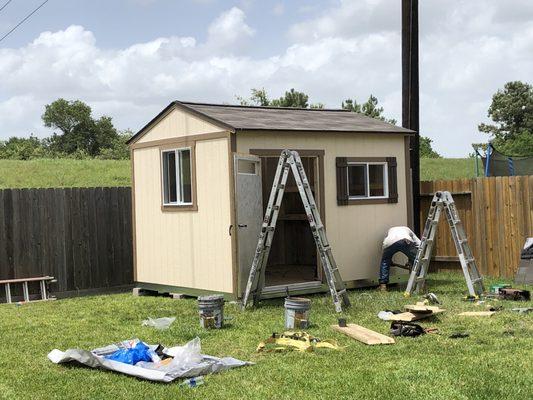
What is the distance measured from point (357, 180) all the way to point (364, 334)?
203 inches

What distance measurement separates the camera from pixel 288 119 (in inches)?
518

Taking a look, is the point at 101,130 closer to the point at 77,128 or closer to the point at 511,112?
the point at 77,128

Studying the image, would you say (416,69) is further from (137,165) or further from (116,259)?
(116,259)

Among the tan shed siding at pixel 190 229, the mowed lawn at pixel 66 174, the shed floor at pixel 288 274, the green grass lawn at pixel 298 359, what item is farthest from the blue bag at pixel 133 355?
the mowed lawn at pixel 66 174

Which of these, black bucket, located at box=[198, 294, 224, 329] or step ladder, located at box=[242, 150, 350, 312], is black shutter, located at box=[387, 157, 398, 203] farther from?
black bucket, located at box=[198, 294, 224, 329]

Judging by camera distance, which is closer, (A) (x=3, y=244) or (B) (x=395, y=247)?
(B) (x=395, y=247)

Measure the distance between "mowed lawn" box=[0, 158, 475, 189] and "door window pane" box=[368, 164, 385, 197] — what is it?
62.9 feet

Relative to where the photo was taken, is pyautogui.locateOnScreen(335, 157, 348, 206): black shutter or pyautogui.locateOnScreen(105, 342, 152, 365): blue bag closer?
pyautogui.locateOnScreen(105, 342, 152, 365): blue bag

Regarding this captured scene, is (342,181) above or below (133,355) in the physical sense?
above

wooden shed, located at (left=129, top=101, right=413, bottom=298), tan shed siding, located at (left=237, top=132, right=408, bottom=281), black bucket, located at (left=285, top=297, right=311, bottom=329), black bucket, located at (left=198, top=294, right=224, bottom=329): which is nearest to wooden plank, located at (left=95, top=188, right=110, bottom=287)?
wooden shed, located at (left=129, top=101, right=413, bottom=298)

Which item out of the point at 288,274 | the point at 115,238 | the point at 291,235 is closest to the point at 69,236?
the point at 115,238

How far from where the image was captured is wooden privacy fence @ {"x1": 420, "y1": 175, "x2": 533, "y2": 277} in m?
13.4

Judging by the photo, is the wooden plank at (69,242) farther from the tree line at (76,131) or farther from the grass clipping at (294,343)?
the tree line at (76,131)

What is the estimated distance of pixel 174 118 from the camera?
1287 centimetres
